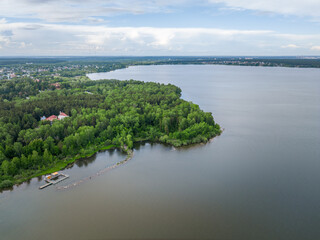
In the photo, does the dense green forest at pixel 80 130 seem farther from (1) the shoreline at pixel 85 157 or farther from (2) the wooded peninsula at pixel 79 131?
(1) the shoreline at pixel 85 157

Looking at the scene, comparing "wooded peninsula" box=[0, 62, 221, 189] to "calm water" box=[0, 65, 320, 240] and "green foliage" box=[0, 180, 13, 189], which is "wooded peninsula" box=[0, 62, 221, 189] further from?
"calm water" box=[0, 65, 320, 240]

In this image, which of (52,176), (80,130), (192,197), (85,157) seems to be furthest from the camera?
(80,130)

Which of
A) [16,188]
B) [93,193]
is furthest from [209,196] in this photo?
[16,188]

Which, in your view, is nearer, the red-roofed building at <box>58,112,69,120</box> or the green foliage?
the green foliage

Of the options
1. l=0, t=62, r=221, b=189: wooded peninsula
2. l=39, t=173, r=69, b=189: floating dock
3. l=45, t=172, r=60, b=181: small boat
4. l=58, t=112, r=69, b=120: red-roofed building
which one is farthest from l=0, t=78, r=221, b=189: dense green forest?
l=39, t=173, r=69, b=189: floating dock

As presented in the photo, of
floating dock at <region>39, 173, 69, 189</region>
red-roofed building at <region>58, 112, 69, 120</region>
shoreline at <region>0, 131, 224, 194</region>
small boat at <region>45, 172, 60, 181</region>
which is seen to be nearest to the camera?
floating dock at <region>39, 173, 69, 189</region>

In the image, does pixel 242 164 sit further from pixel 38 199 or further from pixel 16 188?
pixel 16 188

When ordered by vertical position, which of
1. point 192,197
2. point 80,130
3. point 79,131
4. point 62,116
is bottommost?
point 192,197

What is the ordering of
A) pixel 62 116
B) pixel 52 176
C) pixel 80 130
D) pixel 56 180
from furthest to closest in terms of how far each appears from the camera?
pixel 62 116, pixel 80 130, pixel 52 176, pixel 56 180

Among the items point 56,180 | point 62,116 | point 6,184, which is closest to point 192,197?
point 56,180

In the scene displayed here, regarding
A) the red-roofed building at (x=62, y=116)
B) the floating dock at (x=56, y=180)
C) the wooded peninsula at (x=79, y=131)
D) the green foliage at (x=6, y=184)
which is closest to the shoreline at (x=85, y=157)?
the wooded peninsula at (x=79, y=131)

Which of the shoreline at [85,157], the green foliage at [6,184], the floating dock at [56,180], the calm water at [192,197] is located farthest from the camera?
the shoreline at [85,157]

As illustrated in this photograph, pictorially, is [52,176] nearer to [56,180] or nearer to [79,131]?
[56,180]
